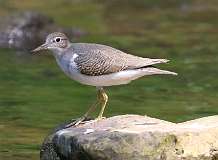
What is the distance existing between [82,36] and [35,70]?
4.41 m

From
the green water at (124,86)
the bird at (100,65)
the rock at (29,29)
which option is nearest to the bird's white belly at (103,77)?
the bird at (100,65)

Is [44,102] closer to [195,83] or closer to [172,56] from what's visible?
[195,83]

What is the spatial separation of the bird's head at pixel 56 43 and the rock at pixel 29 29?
9807mm

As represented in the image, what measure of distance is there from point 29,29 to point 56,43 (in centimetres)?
1061

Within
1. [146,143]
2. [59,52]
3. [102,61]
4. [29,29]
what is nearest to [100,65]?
[102,61]

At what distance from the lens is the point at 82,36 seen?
70.7ft

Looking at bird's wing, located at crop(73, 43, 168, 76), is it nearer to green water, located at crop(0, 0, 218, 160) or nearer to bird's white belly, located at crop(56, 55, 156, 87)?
bird's white belly, located at crop(56, 55, 156, 87)

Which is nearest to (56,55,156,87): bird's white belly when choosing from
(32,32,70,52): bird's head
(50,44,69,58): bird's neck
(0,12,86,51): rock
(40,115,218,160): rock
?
(50,44,69,58): bird's neck

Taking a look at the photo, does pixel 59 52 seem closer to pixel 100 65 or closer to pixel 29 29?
pixel 100 65

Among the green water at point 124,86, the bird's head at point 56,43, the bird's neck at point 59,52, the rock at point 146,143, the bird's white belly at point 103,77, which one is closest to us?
the rock at point 146,143

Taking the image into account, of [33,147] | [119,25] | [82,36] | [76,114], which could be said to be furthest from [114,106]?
[119,25]

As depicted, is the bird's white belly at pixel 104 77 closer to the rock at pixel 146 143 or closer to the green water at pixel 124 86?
the rock at pixel 146 143

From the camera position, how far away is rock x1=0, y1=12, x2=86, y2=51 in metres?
20.9

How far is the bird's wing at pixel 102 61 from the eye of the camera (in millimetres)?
10344
